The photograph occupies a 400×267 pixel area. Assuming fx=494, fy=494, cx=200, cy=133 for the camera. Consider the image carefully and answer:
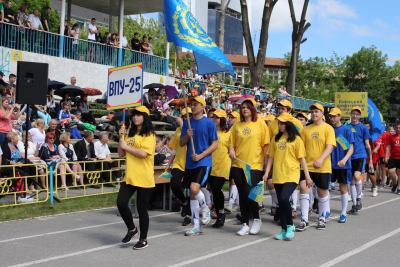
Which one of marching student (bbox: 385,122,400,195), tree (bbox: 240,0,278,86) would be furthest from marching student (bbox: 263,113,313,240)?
tree (bbox: 240,0,278,86)

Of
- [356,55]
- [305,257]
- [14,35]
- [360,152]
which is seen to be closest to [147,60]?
[14,35]

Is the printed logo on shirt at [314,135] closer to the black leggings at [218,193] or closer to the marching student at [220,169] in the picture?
the marching student at [220,169]

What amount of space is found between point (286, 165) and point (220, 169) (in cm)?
154

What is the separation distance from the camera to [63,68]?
781 inches

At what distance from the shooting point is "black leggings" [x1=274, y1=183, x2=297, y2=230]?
298 inches

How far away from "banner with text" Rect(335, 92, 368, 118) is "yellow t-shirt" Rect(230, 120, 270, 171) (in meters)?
10.6

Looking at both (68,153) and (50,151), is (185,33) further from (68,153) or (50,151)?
(68,153)

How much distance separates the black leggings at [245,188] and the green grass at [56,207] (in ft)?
12.7

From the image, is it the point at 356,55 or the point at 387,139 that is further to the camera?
the point at 356,55

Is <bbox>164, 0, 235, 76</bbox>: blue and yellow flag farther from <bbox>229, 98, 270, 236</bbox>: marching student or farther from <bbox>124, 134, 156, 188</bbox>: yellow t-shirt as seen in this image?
<bbox>124, 134, 156, 188</bbox>: yellow t-shirt

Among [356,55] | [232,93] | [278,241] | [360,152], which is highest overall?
[356,55]

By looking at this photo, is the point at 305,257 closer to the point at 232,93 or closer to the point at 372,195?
the point at 372,195

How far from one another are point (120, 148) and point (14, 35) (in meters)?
12.8

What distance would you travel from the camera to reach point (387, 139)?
51.1 ft
